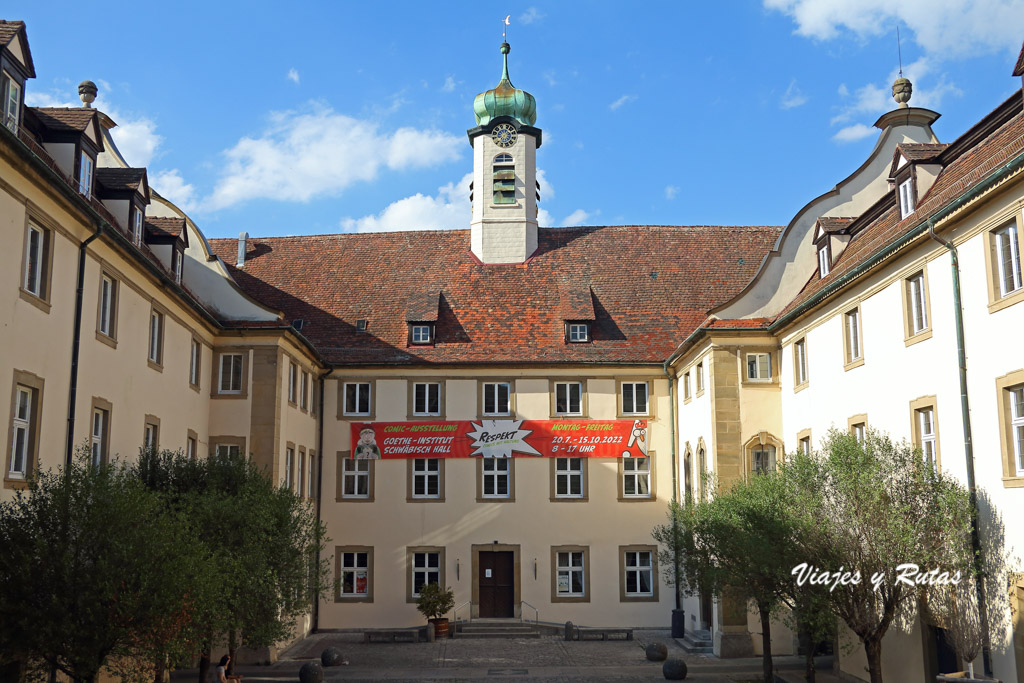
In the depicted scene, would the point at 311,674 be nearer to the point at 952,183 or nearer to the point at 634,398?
the point at 634,398

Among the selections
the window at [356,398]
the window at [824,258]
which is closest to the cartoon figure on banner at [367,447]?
the window at [356,398]

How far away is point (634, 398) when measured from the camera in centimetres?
3306

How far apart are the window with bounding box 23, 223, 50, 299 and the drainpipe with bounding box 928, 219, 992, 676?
49.2 feet

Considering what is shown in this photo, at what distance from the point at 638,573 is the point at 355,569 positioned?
9.19m

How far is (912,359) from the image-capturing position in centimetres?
1827

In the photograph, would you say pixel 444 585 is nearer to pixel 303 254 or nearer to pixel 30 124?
pixel 303 254

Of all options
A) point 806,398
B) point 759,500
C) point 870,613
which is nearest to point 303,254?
point 806,398

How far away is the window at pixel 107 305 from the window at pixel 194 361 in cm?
526

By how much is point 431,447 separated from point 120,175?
1363 cm

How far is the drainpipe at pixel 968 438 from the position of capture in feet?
50.3

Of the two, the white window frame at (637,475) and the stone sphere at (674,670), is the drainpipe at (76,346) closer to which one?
the stone sphere at (674,670)

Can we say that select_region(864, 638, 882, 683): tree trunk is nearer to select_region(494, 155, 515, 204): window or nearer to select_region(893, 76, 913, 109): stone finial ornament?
select_region(893, 76, 913, 109): stone finial ornament

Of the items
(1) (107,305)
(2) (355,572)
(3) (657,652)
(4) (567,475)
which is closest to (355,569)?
(2) (355,572)

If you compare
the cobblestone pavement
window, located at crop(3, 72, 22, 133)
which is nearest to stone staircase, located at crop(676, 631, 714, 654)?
the cobblestone pavement
